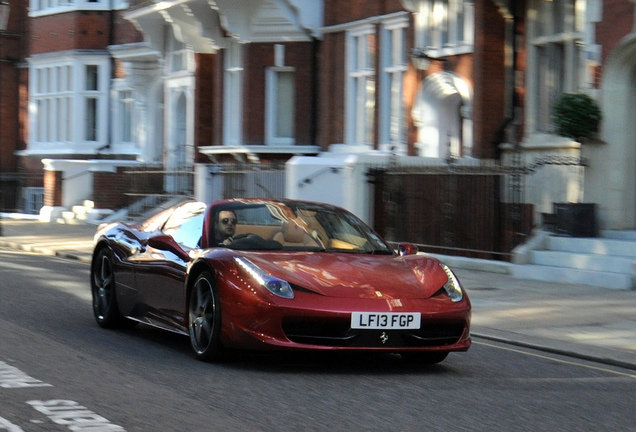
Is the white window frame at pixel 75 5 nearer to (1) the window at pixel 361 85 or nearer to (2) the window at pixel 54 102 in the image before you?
(2) the window at pixel 54 102

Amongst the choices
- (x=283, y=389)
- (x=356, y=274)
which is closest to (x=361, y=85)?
(x=356, y=274)

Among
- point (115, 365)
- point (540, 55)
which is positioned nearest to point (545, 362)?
point (115, 365)

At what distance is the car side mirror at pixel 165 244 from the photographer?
920 cm

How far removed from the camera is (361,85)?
25219mm

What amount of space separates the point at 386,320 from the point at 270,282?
84 centimetres

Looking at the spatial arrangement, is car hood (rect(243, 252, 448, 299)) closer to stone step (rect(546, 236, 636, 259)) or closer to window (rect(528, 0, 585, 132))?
stone step (rect(546, 236, 636, 259))

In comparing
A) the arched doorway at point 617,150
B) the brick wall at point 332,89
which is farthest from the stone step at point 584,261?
the brick wall at point 332,89

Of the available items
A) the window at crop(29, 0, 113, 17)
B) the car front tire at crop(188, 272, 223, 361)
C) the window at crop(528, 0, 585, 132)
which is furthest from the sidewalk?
the window at crop(29, 0, 113, 17)

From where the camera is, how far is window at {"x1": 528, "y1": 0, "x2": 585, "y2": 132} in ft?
62.4

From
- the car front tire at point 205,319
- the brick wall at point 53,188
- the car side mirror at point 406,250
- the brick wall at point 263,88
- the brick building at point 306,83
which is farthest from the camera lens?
the brick wall at point 53,188

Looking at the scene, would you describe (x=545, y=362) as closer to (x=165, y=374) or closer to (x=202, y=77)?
(x=165, y=374)

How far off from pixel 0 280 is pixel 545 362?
8373 millimetres

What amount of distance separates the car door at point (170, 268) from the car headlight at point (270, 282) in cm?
89

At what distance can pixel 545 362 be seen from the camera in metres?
9.52
